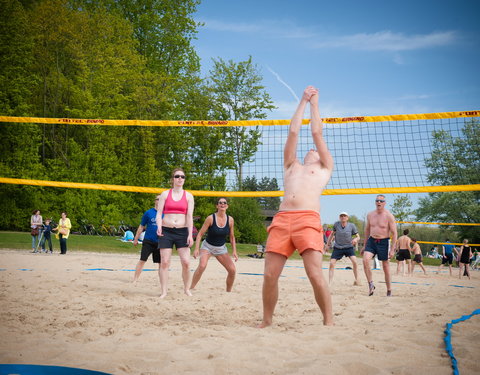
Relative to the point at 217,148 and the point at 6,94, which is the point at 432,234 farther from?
the point at 6,94

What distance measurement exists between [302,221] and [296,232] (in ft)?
0.33

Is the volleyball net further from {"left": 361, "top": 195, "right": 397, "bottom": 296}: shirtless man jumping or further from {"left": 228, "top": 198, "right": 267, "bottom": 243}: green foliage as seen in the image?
{"left": 228, "top": 198, "right": 267, "bottom": 243}: green foliage

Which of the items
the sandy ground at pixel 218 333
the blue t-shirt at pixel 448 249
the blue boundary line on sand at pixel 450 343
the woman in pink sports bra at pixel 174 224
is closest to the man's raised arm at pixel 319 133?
the sandy ground at pixel 218 333

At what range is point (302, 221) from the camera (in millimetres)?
3607

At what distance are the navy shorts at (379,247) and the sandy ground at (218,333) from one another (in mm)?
837

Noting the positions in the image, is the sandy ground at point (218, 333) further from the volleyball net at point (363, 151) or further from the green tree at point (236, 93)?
the green tree at point (236, 93)

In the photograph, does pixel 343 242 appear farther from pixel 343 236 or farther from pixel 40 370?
pixel 40 370

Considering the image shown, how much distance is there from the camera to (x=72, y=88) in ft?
68.9

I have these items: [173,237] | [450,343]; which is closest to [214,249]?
[173,237]

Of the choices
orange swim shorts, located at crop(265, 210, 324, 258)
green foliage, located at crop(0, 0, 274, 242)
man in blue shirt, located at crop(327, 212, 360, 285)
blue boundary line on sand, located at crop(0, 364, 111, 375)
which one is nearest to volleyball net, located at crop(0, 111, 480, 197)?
man in blue shirt, located at crop(327, 212, 360, 285)

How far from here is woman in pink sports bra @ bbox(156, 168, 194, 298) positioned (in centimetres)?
550

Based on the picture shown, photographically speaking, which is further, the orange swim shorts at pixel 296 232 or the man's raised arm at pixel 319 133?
the man's raised arm at pixel 319 133

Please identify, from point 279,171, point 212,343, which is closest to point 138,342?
point 212,343

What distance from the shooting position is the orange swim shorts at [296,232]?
11.8 ft
